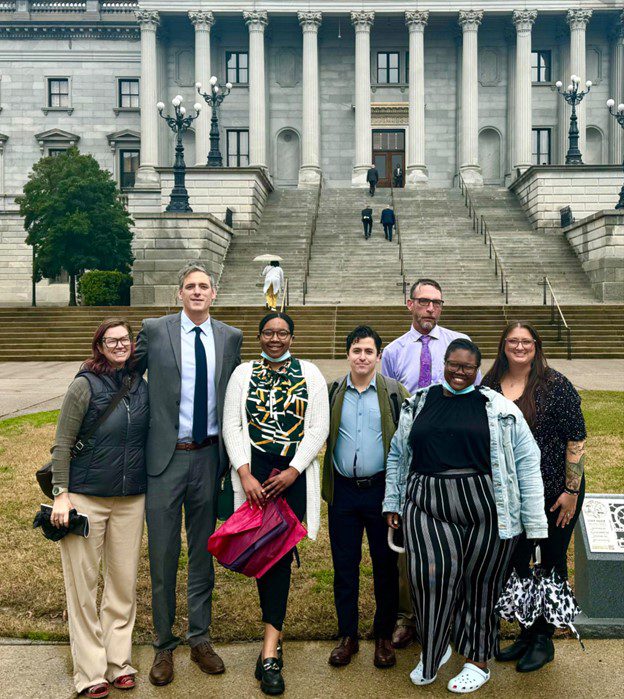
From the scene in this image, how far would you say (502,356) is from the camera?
5.09 metres

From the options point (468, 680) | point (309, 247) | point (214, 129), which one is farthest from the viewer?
point (309, 247)

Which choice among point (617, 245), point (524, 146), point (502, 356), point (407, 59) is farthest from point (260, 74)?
point (502, 356)

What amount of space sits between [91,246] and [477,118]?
85.4 ft

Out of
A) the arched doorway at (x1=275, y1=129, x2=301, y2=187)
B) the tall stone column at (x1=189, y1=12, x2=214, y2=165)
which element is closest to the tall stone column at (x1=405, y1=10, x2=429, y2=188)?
the arched doorway at (x1=275, y1=129, x2=301, y2=187)

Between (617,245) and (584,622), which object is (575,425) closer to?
(584,622)

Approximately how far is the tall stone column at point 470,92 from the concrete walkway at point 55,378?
27.2 m

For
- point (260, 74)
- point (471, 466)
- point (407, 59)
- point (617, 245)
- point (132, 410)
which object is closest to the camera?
point (471, 466)

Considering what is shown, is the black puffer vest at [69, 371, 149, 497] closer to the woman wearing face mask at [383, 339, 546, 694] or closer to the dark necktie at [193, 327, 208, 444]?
the dark necktie at [193, 327, 208, 444]

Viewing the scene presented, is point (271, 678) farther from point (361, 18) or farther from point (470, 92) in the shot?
point (361, 18)

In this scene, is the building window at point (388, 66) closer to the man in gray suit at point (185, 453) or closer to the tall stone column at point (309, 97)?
the tall stone column at point (309, 97)

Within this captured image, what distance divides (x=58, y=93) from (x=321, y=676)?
52.0 meters

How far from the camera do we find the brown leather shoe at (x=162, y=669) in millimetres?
4551

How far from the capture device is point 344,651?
480cm

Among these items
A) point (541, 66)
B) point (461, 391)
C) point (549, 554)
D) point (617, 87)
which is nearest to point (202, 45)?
point (541, 66)
